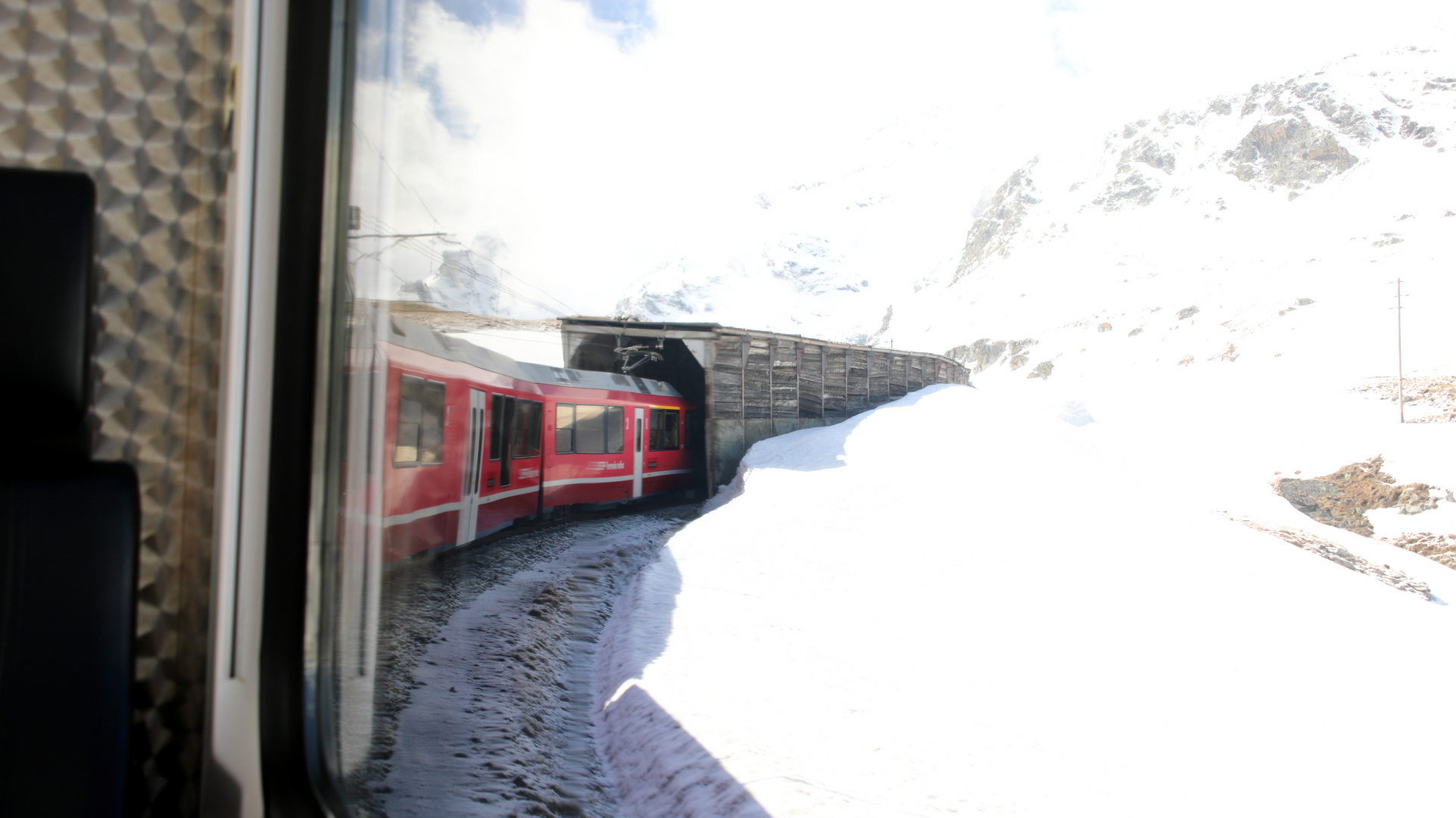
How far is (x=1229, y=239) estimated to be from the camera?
210 feet

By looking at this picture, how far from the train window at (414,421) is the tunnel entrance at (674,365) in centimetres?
895

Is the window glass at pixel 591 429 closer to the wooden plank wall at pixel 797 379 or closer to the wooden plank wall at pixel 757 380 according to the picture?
the wooden plank wall at pixel 797 379

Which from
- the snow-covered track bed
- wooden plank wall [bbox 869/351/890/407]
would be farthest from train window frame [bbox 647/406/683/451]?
wooden plank wall [bbox 869/351/890/407]

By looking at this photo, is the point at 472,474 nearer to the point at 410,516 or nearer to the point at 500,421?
the point at 500,421

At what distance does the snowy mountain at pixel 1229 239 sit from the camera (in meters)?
10.0

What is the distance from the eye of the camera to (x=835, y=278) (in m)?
168

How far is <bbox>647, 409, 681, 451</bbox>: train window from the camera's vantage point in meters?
11.6

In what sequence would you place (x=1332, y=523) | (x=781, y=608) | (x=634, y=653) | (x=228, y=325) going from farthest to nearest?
(x=1332, y=523)
(x=781, y=608)
(x=634, y=653)
(x=228, y=325)

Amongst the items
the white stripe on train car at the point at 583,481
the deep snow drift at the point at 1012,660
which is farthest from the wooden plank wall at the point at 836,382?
the white stripe on train car at the point at 583,481

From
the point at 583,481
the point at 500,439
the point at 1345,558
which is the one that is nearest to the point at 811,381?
the point at 583,481

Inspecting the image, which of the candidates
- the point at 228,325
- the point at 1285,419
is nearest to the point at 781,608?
the point at 228,325

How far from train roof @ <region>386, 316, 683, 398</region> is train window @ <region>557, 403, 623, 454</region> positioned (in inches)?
14.5

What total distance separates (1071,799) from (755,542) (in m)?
4.59

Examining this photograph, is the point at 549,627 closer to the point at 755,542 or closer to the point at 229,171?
the point at 755,542
